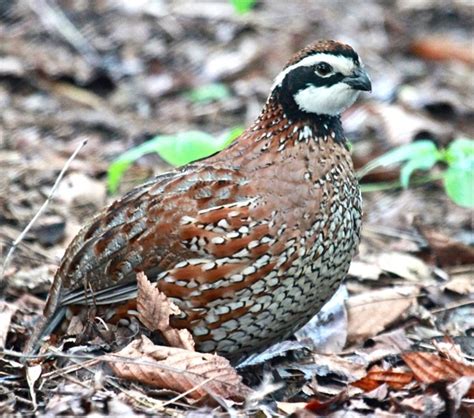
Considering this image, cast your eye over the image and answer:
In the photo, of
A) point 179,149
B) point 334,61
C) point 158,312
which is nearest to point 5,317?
point 158,312

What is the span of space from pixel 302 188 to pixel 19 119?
176 inches

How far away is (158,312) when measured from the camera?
477 centimetres

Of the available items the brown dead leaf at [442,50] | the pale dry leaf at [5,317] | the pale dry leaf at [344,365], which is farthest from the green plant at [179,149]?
the brown dead leaf at [442,50]

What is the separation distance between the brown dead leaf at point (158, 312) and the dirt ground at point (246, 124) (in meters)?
0.28

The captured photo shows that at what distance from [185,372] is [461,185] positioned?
8.97 ft

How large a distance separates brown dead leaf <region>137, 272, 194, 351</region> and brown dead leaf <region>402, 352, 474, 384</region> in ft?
3.18

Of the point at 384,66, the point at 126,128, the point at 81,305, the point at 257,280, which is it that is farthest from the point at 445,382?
the point at 384,66

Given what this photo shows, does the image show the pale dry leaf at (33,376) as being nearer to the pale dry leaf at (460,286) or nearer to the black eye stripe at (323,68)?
the black eye stripe at (323,68)

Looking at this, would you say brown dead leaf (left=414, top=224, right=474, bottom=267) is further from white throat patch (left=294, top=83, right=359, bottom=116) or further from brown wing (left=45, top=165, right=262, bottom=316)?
brown wing (left=45, top=165, right=262, bottom=316)

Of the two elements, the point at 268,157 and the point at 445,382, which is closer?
the point at 445,382

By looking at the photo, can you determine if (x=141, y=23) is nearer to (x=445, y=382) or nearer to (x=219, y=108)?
(x=219, y=108)

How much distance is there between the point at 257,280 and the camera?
188 inches

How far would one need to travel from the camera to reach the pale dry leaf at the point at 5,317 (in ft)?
17.1

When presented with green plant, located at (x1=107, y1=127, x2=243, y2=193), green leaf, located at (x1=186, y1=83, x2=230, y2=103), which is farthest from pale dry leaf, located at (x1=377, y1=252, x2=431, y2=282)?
green leaf, located at (x1=186, y1=83, x2=230, y2=103)
